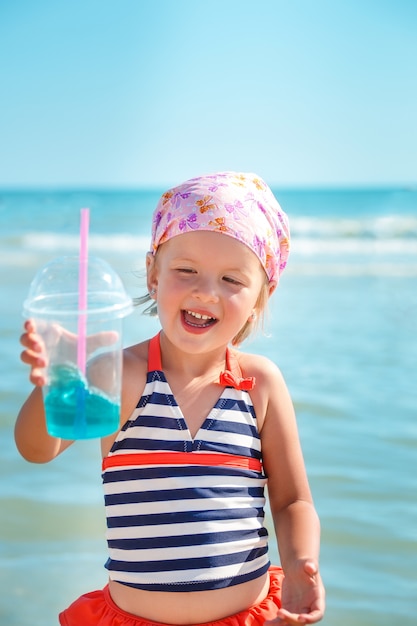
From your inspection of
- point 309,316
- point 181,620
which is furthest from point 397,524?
point 309,316

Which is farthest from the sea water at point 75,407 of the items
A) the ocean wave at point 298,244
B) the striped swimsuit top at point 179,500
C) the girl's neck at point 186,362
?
the ocean wave at point 298,244

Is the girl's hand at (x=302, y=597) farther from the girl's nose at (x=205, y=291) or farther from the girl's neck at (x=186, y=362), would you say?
the girl's nose at (x=205, y=291)

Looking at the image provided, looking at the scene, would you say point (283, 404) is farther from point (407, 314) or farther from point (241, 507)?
point (407, 314)

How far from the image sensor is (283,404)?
2.30 metres

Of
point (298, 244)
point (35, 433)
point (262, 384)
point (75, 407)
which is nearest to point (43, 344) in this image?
point (75, 407)

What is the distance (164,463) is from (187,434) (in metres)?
0.09

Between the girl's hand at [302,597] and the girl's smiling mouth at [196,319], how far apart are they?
584 mm

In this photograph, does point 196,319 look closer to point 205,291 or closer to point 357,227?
point 205,291

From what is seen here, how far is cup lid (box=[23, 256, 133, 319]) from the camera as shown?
1.90 m

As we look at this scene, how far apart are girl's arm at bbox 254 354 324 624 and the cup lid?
21.7 inches

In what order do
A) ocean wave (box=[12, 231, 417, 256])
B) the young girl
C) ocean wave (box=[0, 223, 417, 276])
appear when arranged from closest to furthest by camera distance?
the young girl < ocean wave (box=[0, 223, 417, 276]) < ocean wave (box=[12, 231, 417, 256])

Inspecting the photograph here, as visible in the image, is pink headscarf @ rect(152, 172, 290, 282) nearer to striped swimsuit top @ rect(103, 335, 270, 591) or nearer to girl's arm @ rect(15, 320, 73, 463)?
striped swimsuit top @ rect(103, 335, 270, 591)

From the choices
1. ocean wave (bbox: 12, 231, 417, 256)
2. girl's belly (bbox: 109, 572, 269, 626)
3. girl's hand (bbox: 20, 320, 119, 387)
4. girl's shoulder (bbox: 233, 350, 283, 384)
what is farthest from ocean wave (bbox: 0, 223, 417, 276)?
girl's hand (bbox: 20, 320, 119, 387)

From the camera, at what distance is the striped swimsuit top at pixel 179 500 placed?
6.95 feet
